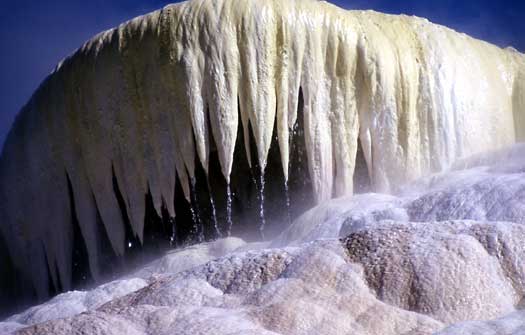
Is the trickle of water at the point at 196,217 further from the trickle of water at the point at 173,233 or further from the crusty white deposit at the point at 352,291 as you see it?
the crusty white deposit at the point at 352,291

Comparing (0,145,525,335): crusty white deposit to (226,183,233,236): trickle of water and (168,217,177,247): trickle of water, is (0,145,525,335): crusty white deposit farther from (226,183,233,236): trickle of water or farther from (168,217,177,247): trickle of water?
(168,217,177,247): trickle of water

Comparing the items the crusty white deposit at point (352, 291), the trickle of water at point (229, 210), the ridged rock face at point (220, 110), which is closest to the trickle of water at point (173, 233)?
the ridged rock face at point (220, 110)

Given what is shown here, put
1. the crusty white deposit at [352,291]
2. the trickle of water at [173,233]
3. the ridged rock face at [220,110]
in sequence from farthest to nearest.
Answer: the trickle of water at [173,233] → the ridged rock face at [220,110] → the crusty white deposit at [352,291]

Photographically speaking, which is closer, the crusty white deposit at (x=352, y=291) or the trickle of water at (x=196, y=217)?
the crusty white deposit at (x=352, y=291)

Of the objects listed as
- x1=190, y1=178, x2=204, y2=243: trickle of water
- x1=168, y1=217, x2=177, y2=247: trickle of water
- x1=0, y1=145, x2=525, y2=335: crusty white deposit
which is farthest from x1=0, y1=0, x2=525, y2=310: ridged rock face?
x1=0, y1=145, x2=525, y2=335: crusty white deposit

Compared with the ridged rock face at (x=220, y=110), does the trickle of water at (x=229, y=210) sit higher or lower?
lower

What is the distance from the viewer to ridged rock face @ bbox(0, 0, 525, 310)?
7.47 metres

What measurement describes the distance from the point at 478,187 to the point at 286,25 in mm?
2776

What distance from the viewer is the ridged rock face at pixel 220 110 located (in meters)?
7.47

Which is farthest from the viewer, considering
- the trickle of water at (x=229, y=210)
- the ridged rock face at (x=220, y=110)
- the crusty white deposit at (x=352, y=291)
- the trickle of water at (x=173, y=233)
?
the trickle of water at (x=173, y=233)

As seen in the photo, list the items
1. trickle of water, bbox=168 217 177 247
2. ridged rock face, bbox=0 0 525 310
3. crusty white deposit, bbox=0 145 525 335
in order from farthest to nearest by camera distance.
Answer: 1. trickle of water, bbox=168 217 177 247
2. ridged rock face, bbox=0 0 525 310
3. crusty white deposit, bbox=0 145 525 335

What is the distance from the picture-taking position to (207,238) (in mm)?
8086

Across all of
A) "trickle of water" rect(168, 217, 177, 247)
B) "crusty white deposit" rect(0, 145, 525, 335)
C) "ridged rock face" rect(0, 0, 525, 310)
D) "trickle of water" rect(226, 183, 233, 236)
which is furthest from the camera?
"trickle of water" rect(168, 217, 177, 247)

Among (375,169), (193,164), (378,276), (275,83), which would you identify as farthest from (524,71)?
(378,276)
